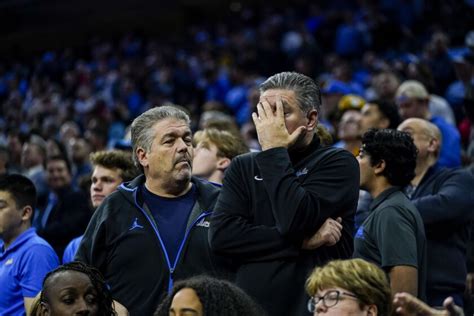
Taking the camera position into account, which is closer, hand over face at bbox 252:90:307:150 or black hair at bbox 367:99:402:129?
hand over face at bbox 252:90:307:150

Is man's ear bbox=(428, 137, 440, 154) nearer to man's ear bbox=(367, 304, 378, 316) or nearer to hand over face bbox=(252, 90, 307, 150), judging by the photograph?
hand over face bbox=(252, 90, 307, 150)

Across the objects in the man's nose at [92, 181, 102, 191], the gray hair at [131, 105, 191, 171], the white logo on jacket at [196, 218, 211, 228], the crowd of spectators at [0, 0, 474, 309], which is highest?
the crowd of spectators at [0, 0, 474, 309]

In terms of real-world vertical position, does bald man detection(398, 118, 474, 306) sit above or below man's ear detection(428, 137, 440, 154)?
below

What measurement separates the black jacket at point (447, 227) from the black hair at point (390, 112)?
145 centimetres

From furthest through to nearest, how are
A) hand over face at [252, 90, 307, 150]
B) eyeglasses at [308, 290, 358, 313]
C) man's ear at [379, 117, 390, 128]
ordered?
man's ear at [379, 117, 390, 128], hand over face at [252, 90, 307, 150], eyeglasses at [308, 290, 358, 313]

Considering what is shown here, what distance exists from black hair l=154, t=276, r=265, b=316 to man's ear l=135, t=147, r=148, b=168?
1.22 meters

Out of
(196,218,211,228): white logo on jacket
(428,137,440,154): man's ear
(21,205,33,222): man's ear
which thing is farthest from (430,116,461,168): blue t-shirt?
(21,205,33,222): man's ear

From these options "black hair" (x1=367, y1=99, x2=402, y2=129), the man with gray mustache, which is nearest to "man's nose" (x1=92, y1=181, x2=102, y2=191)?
the man with gray mustache

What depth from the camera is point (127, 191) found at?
15.9 feet

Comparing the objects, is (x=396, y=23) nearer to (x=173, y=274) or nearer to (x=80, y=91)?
(x=80, y=91)

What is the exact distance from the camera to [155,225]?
471 centimetres

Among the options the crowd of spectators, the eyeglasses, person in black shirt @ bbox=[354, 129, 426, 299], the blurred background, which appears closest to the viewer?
the eyeglasses

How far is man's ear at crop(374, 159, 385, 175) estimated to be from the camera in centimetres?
498

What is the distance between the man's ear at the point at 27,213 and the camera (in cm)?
584
